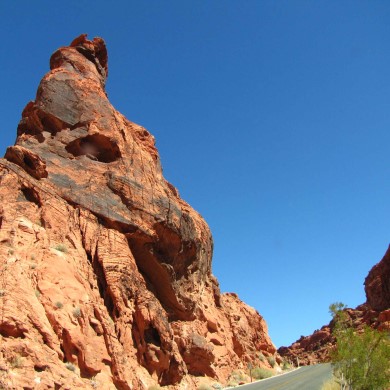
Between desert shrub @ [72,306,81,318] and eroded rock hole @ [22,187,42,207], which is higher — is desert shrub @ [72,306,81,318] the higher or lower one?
the lower one

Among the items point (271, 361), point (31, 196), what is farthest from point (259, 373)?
point (31, 196)

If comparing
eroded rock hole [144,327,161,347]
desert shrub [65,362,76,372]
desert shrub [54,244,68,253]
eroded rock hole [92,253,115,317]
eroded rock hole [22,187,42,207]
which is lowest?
desert shrub [65,362,76,372]

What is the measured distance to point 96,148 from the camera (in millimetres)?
29016

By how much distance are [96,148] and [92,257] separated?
9.66 m

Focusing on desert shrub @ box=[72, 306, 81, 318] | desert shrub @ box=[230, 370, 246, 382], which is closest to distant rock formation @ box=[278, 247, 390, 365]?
desert shrub @ box=[230, 370, 246, 382]

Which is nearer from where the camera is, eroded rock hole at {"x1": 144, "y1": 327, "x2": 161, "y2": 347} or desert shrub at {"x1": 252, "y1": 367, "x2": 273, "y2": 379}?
eroded rock hole at {"x1": 144, "y1": 327, "x2": 161, "y2": 347}

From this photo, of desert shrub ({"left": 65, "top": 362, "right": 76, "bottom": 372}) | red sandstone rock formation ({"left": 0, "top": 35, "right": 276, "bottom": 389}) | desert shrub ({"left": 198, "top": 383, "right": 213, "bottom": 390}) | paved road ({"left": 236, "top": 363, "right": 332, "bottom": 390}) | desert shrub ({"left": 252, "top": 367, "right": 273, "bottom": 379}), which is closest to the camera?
desert shrub ({"left": 65, "top": 362, "right": 76, "bottom": 372})

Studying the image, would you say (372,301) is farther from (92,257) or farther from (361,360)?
(92,257)

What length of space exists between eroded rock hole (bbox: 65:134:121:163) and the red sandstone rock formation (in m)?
0.07

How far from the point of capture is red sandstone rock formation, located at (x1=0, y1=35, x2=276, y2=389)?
15258 mm

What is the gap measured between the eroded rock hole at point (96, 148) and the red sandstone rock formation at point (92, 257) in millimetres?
72

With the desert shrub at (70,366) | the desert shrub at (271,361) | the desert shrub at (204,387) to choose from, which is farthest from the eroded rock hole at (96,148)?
the desert shrub at (271,361)

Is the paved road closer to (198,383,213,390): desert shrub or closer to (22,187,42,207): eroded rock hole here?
(198,383,213,390): desert shrub

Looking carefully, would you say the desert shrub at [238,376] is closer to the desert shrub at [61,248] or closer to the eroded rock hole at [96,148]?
the eroded rock hole at [96,148]
